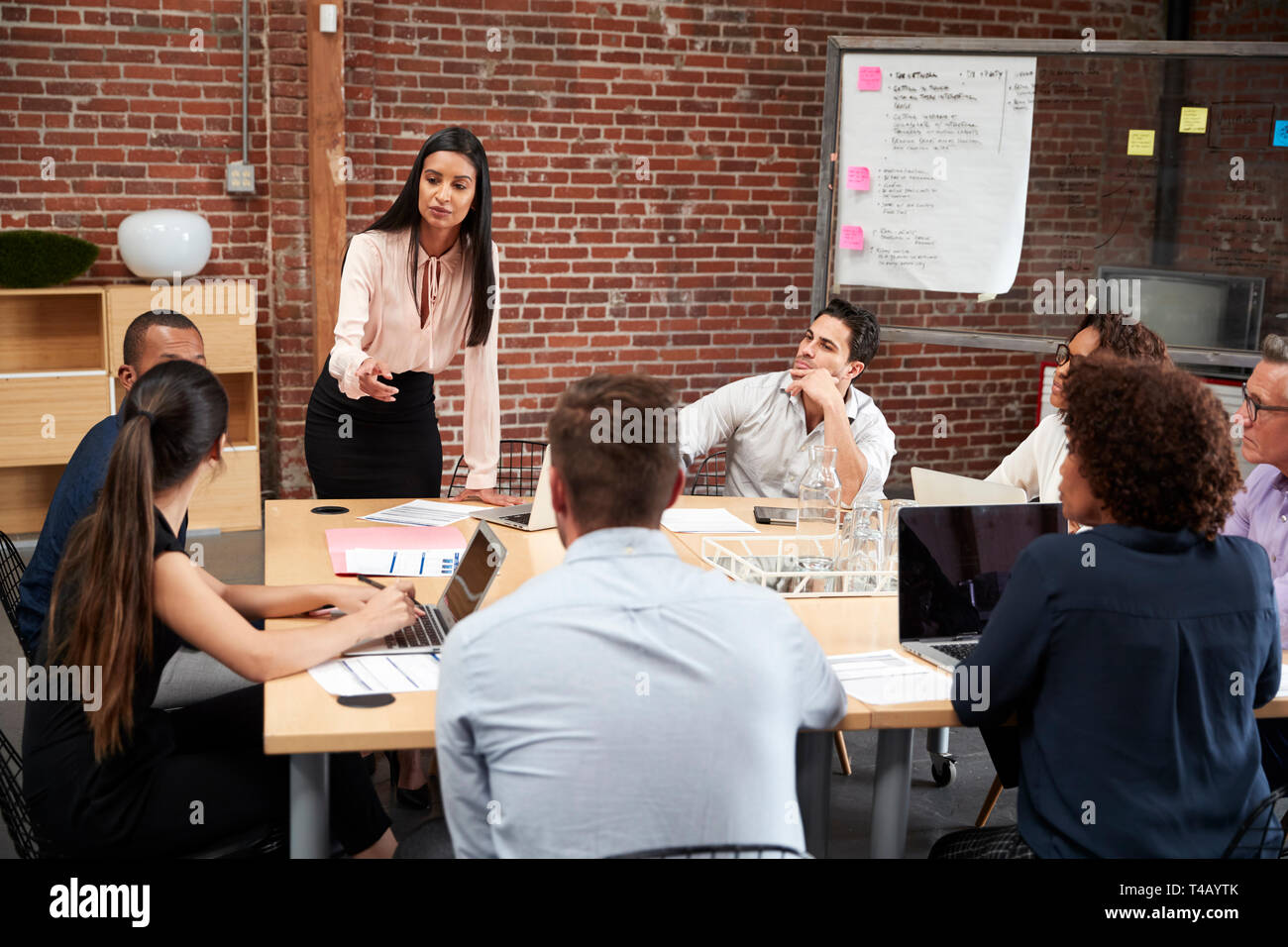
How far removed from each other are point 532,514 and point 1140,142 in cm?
312

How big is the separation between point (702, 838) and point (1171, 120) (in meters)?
4.14

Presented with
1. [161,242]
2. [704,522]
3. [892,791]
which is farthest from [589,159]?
[892,791]

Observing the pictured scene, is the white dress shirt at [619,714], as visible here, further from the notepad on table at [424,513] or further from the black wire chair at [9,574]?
the notepad on table at [424,513]

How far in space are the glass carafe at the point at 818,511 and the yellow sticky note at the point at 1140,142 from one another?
2.53m

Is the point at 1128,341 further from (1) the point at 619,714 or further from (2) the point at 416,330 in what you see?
(1) the point at 619,714

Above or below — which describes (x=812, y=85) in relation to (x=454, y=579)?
above

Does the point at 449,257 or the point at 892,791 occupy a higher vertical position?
the point at 449,257

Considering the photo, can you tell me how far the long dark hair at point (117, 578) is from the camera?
→ 72.9 inches

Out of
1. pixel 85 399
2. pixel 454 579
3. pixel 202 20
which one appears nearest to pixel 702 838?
pixel 454 579

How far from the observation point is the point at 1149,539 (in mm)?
1749

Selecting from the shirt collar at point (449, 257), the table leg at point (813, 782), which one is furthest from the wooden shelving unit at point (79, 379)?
the table leg at point (813, 782)
